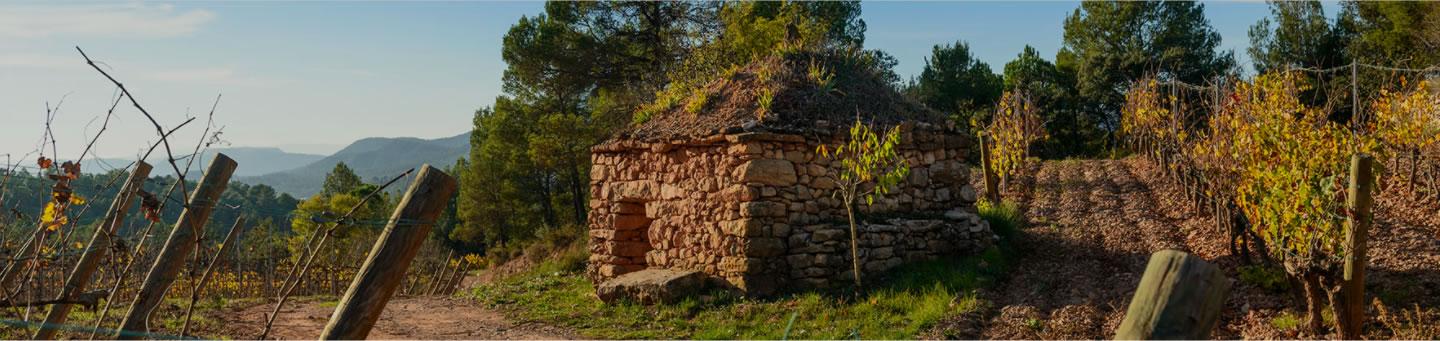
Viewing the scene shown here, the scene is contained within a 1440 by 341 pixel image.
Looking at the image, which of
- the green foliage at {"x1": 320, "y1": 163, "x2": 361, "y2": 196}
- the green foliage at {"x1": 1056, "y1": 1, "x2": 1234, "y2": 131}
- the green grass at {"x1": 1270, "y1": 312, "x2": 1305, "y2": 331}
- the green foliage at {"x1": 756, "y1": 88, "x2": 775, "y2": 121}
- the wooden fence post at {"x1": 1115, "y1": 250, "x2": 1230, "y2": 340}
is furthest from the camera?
the green foliage at {"x1": 320, "y1": 163, "x2": 361, "y2": 196}

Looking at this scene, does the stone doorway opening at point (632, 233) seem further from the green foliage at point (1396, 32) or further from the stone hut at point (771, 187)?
the green foliage at point (1396, 32)

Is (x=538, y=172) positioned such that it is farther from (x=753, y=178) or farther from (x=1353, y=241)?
(x=1353, y=241)

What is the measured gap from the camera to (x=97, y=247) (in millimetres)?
4988

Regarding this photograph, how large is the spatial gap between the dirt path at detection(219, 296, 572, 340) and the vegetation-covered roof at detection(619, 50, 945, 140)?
2.67 meters

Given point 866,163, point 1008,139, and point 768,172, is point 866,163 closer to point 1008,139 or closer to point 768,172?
point 768,172

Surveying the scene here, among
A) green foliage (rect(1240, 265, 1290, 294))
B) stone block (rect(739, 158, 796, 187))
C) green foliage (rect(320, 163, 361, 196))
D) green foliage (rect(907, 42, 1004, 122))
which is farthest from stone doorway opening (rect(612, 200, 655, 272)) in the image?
green foliage (rect(320, 163, 361, 196))

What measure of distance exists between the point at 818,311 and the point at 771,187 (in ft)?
4.68

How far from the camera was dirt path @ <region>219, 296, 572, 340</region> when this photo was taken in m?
8.46

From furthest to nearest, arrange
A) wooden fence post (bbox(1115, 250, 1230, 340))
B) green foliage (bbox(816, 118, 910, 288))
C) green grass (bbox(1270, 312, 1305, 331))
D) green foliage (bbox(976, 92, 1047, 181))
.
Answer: green foliage (bbox(976, 92, 1047, 181)) < green foliage (bbox(816, 118, 910, 288)) < green grass (bbox(1270, 312, 1305, 331)) < wooden fence post (bbox(1115, 250, 1230, 340))

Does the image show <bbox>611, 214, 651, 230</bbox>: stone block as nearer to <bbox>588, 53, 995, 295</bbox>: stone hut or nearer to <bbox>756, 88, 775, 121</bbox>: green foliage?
<bbox>588, 53, 995, 295</bbox>: stone hut

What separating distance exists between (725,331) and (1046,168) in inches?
408

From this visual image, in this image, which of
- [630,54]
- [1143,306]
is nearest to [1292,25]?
[630,54]

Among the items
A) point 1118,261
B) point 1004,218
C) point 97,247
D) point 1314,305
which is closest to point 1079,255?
point 1118,261

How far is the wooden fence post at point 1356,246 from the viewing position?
6277 mm
